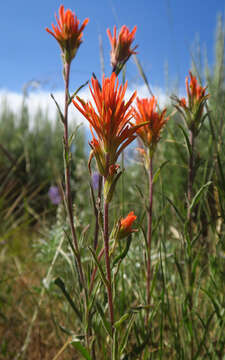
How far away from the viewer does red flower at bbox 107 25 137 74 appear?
0.83 meters

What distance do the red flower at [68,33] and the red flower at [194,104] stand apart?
10.9 inches

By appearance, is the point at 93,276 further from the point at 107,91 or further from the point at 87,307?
the point at 107,91

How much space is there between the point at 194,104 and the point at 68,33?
353mm

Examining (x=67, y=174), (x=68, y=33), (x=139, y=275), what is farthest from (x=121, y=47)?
(x=139, y=275)

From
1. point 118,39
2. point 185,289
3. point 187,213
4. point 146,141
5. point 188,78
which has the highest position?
point 118,39

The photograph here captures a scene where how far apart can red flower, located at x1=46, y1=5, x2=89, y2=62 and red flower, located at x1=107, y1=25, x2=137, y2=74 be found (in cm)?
10

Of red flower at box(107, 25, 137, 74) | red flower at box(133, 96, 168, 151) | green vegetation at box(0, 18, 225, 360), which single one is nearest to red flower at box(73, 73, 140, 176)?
green vegetation at box(0, 18, 225, 360)

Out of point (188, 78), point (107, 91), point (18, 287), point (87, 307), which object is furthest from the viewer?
point (18, 287)

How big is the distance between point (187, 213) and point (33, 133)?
413 cm

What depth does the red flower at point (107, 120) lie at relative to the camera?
49 centimetres

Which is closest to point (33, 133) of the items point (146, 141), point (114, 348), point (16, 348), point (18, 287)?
point (18, 287)

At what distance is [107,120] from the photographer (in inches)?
19.1

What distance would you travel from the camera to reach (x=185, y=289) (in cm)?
86

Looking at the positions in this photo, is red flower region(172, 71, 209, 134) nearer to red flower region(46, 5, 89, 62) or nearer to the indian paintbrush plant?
the indian paintbrush plant
